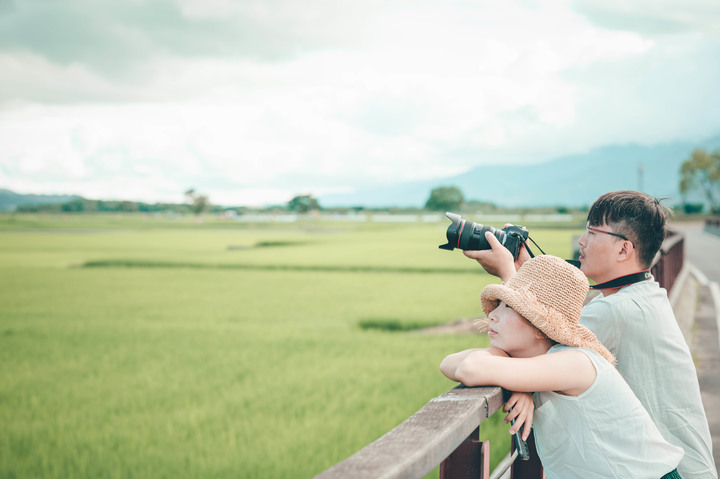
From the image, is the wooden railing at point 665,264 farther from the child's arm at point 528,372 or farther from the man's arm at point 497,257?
the child's arm at point 528,372

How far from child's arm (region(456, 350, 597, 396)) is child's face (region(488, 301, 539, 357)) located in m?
0.09

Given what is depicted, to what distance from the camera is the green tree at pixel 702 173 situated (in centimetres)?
8544

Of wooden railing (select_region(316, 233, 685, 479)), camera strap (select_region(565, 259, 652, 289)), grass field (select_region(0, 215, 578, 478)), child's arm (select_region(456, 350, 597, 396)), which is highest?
camera strap (select_region(565, 259, 652, 289))

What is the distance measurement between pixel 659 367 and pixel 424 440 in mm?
1301

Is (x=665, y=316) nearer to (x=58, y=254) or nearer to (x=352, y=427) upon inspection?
(x=352, y=427)

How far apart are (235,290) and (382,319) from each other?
5.88 m

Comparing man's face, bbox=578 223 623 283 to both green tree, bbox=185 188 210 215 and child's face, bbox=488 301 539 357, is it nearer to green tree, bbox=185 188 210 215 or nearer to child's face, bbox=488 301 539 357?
child's face, bbox=488 301 539 357

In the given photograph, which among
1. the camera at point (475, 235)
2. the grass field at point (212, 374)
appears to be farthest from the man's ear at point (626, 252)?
the grass field at point (212, 374)

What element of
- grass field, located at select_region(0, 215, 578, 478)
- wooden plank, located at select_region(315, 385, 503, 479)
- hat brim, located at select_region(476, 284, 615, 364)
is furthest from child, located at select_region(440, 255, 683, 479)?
grass field, located at select_region(0, 215, 578, 478)

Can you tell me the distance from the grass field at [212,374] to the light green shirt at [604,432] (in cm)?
325

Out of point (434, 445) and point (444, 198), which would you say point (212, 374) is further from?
point (444, 198)

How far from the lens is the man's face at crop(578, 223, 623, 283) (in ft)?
7.23

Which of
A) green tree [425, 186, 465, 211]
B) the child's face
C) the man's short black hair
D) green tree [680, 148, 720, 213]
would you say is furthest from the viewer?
green tree [425, 186, 465, 211]

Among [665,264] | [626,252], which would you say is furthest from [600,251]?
[665,264]
